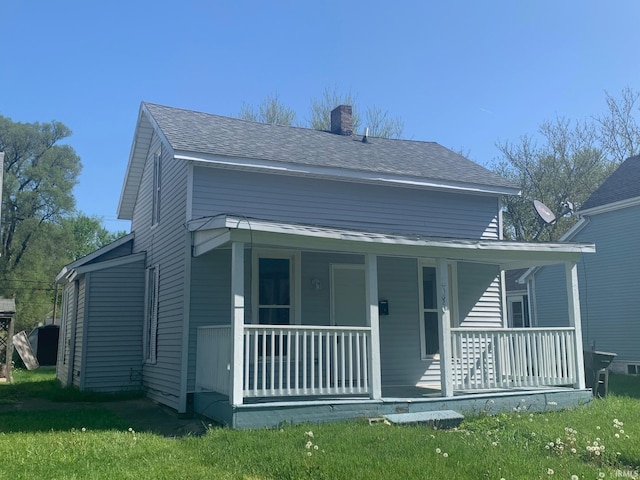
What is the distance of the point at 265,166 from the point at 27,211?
109ft

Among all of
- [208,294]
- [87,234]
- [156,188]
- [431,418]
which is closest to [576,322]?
[431,418]

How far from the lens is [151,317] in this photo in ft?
40.2

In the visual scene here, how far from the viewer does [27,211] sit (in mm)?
38438

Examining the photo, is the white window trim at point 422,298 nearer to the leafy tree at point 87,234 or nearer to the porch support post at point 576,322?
the porch support post at point 576,322

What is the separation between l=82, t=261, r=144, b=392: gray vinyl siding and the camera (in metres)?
12.4

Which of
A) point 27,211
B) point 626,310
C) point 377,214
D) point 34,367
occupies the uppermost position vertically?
point 27,211

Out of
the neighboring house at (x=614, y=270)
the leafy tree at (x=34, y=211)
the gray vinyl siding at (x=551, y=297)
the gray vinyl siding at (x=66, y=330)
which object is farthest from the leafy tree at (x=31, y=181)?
the neighboring house at (x=614, y=270)

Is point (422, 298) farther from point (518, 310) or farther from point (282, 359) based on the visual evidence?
point (518, 310)

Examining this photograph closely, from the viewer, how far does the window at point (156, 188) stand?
12.6 m

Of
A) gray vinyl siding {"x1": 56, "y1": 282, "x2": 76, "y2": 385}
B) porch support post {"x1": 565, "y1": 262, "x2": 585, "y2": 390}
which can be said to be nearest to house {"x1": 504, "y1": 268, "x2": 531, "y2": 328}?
porch support post {"x1": 565, "y1": 262, "x2": 585, "y2": 390}

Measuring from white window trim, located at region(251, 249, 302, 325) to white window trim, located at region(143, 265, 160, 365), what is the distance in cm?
260

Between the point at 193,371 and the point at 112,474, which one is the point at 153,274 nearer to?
the point at 193,371

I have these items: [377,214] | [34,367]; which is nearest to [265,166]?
[377,214]

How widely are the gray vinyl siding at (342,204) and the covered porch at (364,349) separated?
0.87 metres
